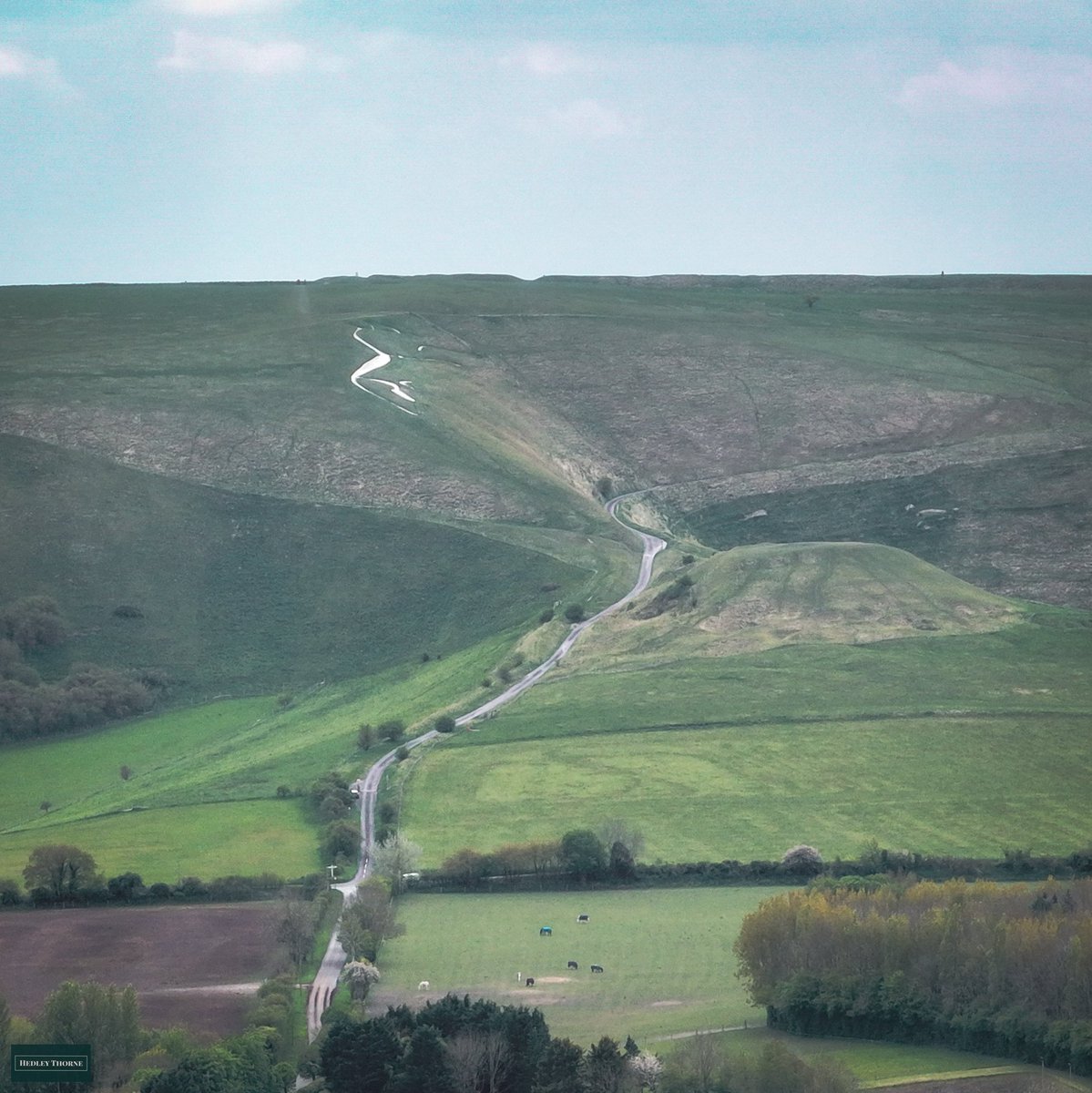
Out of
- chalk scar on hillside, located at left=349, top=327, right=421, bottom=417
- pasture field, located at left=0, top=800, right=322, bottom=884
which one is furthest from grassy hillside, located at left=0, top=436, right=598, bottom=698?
pasture field, located at left=0, top=800, right=322, bottom=884

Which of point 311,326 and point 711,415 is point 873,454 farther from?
point 311,326

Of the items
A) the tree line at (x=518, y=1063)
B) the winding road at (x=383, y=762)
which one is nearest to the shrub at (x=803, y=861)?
the winding road at (x=383, y=762)

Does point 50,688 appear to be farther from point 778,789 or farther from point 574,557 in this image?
point 778,789

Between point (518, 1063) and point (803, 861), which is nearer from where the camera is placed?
point (518, 1063)

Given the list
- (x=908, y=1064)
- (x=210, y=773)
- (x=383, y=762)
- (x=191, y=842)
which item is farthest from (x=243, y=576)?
(x=908, y=1064)

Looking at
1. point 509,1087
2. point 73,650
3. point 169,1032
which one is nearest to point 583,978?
point 509,1087
